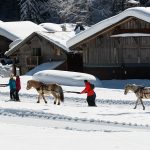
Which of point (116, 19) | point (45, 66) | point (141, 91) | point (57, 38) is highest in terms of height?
point (116, 19)

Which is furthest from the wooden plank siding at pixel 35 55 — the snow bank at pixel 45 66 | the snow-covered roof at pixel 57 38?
the snow bank at pixel 45 66

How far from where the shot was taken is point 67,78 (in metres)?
34.9

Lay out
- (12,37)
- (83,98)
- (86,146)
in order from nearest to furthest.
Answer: (86,146) → (83,98) → (12,37)

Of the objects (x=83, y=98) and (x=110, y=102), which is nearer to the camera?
(x=110, y=102)

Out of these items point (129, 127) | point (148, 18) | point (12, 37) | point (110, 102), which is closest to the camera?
point (129, 127)

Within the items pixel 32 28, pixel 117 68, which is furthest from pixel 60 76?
pixel 32 28

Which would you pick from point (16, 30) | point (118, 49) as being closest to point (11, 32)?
point (16, 30)

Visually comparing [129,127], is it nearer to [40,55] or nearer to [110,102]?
[110,102]

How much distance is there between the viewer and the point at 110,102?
26.4m

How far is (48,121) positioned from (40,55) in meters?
31.0

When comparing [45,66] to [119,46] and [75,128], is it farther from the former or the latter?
[75,128]

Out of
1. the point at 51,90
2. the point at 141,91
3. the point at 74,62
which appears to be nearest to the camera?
the point at 141,91

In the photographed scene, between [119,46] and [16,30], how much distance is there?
1148 inches

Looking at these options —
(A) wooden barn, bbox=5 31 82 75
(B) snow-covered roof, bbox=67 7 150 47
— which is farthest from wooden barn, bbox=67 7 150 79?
(A) wooden barn, bbox=5 31 82 75
